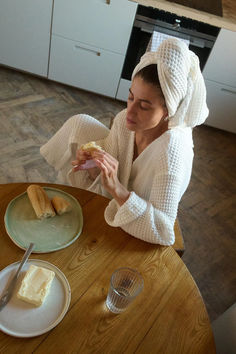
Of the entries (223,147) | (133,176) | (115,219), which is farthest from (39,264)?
(223,147)

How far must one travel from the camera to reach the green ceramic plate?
36.9 inches

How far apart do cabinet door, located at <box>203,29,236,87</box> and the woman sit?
150 centimetres

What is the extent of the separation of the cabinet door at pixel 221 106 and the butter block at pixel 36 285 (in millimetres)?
2314

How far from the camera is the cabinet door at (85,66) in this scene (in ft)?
8.72

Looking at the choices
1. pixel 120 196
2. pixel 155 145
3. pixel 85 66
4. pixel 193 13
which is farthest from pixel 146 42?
pixel 120 196

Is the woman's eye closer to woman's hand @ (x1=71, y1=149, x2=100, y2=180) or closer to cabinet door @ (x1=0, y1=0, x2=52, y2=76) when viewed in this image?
woman's hand @ (x1=71, y1=149, x2=100, y2=180)

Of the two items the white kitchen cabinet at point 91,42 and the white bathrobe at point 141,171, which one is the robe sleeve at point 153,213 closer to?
the white bathrobe at point 141,171

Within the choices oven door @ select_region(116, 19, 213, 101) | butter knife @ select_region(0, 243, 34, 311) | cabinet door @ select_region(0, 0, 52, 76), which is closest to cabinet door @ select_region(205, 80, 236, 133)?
oven door @ select_region(116, 19, 213, 101)

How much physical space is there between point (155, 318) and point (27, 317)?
34 centimetres

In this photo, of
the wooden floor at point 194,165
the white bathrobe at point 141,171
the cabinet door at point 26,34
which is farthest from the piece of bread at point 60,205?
the cabinet door at point 26,34

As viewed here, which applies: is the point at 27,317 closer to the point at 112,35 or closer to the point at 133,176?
the point at 133,176

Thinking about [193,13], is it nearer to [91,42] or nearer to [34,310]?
[91,42]

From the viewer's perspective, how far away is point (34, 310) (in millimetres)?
807

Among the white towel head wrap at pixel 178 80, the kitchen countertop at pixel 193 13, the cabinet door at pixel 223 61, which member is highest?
the white towel head wrap at pixel 178 80
